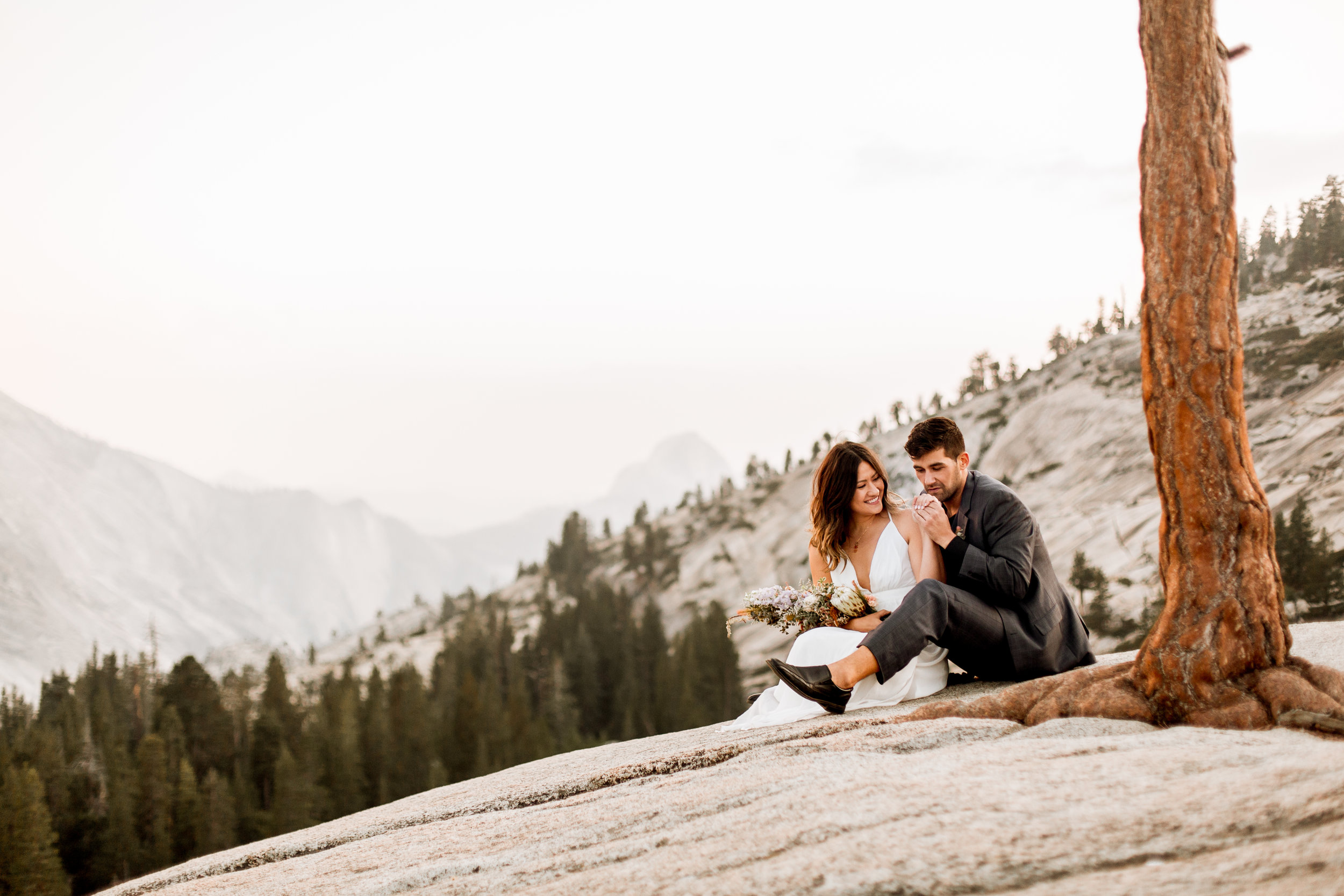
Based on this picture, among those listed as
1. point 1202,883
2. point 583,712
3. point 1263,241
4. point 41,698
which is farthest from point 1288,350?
point 41,698

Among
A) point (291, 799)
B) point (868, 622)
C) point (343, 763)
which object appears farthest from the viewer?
point (343, 763)

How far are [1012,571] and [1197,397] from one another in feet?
6.94

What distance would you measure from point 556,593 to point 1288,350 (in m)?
98.3

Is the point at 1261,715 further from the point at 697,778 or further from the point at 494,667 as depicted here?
the point at 494,667

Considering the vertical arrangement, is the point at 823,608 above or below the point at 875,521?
below

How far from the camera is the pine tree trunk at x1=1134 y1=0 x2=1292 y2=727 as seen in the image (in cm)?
605

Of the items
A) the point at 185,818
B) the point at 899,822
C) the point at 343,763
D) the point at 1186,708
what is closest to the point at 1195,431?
the point at 1186,708

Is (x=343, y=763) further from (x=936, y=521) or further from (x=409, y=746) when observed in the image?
(x=936, y=521)

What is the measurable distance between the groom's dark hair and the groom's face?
35 millimetres

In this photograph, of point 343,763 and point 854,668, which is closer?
point 854,668

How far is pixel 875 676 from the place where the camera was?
7.99m

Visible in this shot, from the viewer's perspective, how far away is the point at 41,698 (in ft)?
328

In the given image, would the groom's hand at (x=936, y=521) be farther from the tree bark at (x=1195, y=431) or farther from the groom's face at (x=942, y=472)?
the tree bark at (x=1195, y=431)

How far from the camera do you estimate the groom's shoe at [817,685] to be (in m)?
7.89
